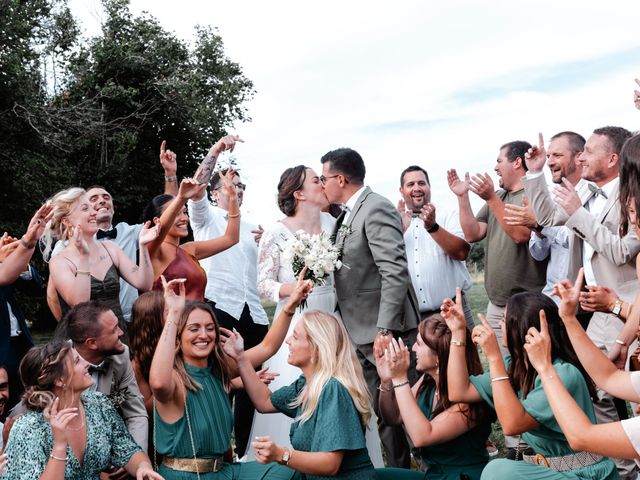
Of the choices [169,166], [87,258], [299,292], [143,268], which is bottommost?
[299,292]

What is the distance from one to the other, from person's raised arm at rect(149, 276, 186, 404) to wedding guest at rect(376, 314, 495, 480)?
1.18 m

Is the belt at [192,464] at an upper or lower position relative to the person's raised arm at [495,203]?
lower

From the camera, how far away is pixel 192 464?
4277mm

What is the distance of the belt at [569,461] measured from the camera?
149 inches

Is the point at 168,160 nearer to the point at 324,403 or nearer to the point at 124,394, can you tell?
the point at 124,394

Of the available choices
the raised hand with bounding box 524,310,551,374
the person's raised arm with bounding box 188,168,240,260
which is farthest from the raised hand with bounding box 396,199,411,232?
the raised hand with bounding box 524,310,551,374

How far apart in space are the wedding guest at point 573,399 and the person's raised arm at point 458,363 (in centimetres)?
89

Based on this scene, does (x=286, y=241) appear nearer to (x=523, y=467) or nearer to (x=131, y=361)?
(x=131, y=361)

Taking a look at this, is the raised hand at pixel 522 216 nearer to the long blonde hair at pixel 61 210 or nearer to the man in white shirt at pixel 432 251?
the man in white shirt at pixel 432 251

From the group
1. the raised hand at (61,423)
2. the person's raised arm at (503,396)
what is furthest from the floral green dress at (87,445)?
the person's raised arm at (503,396)

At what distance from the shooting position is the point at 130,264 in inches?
221

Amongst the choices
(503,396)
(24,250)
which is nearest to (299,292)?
(503,396)

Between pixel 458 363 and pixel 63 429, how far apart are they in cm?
205

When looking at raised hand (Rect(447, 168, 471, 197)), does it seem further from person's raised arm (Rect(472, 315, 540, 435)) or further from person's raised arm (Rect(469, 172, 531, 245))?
person's raised arm (Rect(472, 315, 540, 435))
